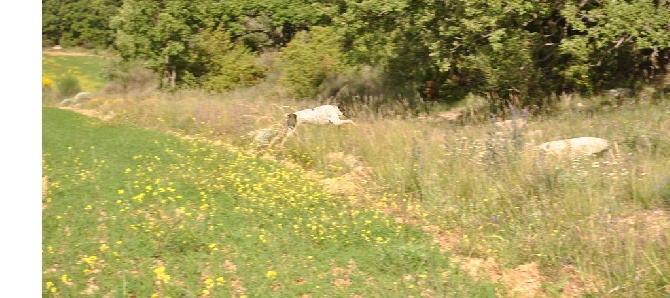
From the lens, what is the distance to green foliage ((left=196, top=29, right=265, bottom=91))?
24.5 meters

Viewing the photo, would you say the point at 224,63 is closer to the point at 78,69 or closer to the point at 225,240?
the point at 225,240

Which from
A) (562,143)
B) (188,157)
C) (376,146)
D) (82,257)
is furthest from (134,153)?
(562,143)

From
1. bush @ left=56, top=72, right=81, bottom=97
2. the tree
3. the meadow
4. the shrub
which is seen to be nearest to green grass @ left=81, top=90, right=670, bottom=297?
the meadow

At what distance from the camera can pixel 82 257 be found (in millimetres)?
6090

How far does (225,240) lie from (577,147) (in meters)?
4.64

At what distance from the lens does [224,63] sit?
82.0 feet

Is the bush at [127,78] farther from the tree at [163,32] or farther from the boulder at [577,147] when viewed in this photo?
the boulder at [577,147]

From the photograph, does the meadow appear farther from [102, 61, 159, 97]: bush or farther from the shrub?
the shrub

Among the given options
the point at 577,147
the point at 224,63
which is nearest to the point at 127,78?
the point at 224,63

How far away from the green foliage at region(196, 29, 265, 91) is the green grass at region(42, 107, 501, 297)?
14.9 m

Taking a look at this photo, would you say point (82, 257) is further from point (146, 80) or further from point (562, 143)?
point (146, 80)

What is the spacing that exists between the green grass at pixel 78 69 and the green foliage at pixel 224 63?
10056 mm

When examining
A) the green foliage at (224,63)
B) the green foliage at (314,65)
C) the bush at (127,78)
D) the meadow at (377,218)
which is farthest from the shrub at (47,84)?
the meadow at (377,218)

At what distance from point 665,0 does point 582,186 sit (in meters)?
7.08
